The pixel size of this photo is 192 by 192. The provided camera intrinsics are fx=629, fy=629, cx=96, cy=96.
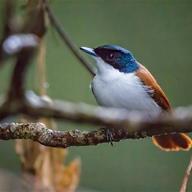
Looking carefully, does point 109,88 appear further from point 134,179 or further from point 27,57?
point 134,179

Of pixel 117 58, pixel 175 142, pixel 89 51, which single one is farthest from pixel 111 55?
pixel 175 142

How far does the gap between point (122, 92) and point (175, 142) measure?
1.34 feet

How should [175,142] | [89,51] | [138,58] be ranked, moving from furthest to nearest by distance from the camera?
[138,58] → [175,142] → [89,51]

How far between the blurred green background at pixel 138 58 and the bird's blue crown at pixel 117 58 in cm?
244

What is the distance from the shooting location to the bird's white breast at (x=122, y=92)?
101 inches

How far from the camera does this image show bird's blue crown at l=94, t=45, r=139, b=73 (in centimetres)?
284

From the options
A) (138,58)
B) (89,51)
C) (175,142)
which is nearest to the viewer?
(89,51)

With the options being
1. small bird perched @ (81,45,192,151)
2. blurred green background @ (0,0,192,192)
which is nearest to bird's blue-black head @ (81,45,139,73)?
small bird perched @ (81,45,192,151)

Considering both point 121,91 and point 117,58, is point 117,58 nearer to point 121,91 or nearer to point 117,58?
point 117,58

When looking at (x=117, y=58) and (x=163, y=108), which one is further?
(x=117, y=58)

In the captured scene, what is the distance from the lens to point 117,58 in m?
2.90

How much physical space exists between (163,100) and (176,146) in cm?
25

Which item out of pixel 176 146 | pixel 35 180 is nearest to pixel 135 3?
pixel 176 146

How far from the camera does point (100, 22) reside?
6.52 m
